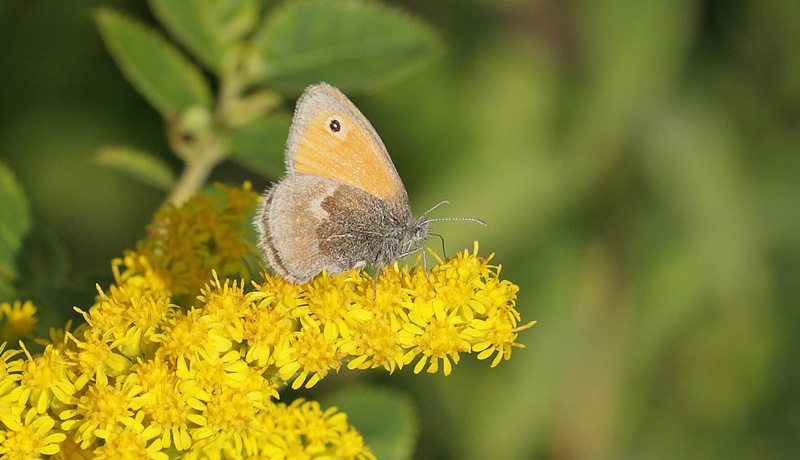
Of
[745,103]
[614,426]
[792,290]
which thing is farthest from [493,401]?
[745,103]

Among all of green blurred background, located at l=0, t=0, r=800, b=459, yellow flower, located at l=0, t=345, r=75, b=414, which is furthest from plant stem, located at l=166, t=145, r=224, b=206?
green blurred background, located at l=0, t=0, r=800, b=459

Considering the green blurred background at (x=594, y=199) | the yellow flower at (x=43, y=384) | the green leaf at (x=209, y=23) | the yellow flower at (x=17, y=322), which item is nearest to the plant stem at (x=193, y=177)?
the green leaf at (x=209, y=23)

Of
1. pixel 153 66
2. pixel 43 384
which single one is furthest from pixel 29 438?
pixel 153 66

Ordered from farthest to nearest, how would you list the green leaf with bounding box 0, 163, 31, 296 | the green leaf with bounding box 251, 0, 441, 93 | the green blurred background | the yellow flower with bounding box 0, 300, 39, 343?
the green blurred background → the green leaf with bounding box 251, 0, 441, 93 → the green leaf with bounding box 0, 163, 31, 296 → the yellow flower with bounding box 0, 300, 39, 343

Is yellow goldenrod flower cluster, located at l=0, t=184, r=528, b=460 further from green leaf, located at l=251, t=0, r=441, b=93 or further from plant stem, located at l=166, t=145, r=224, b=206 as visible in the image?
green leaf, located at l=251, t=0, r=441, b=93

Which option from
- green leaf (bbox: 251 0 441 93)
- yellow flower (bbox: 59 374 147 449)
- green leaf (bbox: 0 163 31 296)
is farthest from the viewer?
green leaf (bbox: 251 0 441 93)

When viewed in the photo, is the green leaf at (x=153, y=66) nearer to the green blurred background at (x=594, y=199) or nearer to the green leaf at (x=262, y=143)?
the green leaf at (x=262, y=143)

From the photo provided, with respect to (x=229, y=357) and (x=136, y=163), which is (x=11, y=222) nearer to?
(x=136, y=163)
